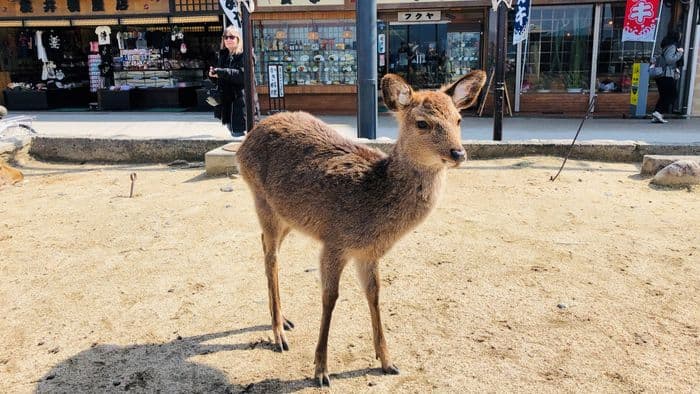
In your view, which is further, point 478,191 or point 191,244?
point 478,191

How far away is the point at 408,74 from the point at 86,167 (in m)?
8.70

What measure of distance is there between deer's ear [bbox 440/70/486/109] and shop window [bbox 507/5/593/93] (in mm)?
10786

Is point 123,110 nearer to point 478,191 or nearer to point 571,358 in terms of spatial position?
point 478,191

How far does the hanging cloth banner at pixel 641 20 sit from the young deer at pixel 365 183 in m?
10.6

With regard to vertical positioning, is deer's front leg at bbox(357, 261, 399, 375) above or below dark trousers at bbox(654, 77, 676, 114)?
below

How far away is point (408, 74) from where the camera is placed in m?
14.5

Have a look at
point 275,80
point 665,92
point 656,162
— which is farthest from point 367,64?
point 665,92

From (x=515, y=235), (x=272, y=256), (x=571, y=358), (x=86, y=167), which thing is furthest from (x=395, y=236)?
(x=86, y=167)

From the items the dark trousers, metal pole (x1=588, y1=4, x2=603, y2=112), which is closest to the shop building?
metal pole (x1=588, y1=4, x2=603, y2=112)

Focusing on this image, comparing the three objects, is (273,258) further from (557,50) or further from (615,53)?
(615,53)

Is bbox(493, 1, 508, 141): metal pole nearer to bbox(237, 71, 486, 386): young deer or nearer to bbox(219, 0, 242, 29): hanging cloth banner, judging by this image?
bbox(219, 0, 242, 29): hanging cloth banner

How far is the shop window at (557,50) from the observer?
12.9 m

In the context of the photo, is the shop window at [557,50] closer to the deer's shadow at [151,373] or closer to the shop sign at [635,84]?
the shop sign at [635,84]

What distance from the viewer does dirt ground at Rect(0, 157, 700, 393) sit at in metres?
3.20
